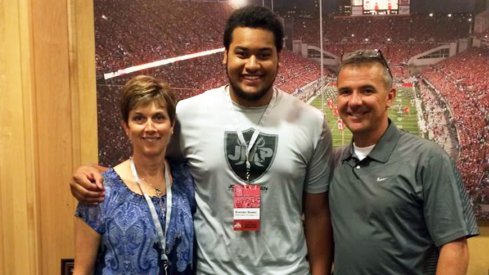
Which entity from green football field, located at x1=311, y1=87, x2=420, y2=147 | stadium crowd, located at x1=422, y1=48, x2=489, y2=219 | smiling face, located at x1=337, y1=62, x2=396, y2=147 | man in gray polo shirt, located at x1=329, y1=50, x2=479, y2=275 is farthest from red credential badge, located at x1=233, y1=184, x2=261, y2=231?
stadium crowd, located at x1=422, y1=48, x2=489, y2=219

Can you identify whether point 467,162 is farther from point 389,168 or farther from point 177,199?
point 177,199

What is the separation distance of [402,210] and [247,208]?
52 centimetres

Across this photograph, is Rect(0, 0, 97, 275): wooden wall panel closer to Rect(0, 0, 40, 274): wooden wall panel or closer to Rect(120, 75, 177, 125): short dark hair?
Rect(0, 0, 40, 274): wooden wall panel

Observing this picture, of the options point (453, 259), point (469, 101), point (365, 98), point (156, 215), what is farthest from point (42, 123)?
point (469, 101)

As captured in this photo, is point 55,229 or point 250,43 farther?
point 55,229

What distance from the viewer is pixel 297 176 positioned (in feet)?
5.58

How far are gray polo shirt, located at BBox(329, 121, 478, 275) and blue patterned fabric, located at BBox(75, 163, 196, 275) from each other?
58 cm

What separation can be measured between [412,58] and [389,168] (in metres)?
1.05

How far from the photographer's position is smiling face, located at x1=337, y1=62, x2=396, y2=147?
158cm

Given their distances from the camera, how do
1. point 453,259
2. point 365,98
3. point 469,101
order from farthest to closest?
point 469,101
point 365,98
point 453,259

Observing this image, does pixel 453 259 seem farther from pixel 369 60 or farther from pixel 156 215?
pixel 156 215

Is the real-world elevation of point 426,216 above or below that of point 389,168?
below

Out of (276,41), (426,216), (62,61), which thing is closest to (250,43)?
(276,41)

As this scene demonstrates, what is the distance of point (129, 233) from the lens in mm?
1521
